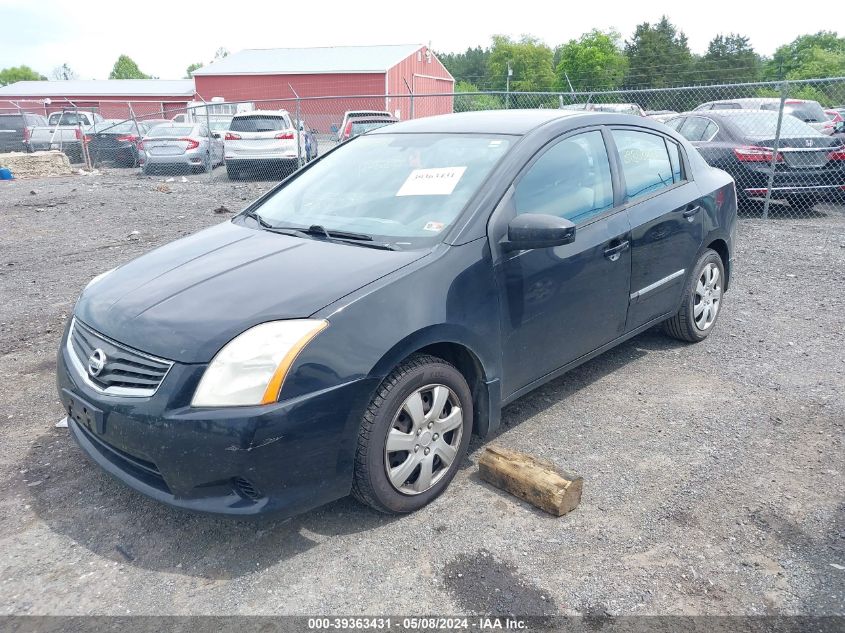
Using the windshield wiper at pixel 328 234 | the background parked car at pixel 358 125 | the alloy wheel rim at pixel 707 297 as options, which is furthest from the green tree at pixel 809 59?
the windshield wiper at pixel 328 234

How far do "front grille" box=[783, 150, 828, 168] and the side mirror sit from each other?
8.15 meters

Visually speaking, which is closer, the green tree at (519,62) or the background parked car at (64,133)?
the background parked car at (64,133)

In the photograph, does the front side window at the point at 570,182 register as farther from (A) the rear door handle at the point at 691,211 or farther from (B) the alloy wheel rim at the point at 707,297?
(B) the alloy wheel rim at the point at 707,297

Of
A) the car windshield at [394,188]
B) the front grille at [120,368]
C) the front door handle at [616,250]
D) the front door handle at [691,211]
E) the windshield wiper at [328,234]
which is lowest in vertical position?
the front grille at [120,368]

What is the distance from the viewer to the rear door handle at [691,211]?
4.46m

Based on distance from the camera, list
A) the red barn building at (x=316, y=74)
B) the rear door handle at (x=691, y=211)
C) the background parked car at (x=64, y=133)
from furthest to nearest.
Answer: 1. the red barn building at (x=316, y=74)
2. the background parked car at (x=64, y=133)
3. the rear door handle at (x=691, y=211)

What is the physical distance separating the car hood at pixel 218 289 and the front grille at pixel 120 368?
0.04 m

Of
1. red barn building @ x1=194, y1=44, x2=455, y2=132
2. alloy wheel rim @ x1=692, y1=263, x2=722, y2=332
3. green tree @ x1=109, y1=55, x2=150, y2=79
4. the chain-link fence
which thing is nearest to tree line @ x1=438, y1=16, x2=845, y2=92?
red barn building @ x1=194, y1=44, x2=455, y2=132

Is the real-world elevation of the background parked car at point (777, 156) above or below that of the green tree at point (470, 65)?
below

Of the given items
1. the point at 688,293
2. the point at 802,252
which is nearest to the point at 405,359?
the point at 688,293

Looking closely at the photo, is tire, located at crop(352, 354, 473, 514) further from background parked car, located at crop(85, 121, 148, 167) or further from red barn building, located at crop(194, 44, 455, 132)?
red barn building, located at crop(194, 44, 455, 132)

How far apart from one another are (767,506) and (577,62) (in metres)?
81.9

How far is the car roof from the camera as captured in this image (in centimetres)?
372

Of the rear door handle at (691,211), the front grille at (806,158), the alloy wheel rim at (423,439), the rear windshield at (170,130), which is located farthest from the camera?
the rear windshield at (170,130)
